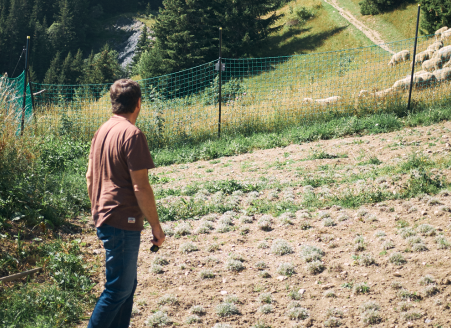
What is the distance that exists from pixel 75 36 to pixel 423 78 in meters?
85.0

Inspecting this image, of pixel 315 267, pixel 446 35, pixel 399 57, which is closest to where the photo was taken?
pixel 315 267

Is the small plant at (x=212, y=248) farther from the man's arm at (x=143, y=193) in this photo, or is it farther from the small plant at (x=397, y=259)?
the man's arm at (x=143, y=193)

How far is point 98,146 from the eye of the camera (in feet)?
9.79

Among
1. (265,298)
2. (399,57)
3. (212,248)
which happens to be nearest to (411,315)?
(265,298)

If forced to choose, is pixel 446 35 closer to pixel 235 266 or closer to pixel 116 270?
pixel 235 266

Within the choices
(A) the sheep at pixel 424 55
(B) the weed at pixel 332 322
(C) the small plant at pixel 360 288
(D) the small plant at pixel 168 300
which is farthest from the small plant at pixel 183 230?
(A) the sheep at pixel 424 55

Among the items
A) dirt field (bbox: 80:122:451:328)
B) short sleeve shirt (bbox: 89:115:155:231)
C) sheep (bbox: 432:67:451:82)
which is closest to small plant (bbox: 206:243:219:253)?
dirt field (bbox: 80:122:451:328)

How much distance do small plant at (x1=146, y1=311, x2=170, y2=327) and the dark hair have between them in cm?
186

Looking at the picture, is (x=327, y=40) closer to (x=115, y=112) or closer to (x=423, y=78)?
(x=423, y=78)

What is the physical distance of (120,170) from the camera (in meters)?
2.84

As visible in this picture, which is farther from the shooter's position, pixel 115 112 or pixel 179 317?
pixel 179 317

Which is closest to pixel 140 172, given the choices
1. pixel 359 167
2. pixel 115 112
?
pixel 115 112

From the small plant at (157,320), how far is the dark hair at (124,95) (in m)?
1.86

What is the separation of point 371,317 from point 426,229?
5.51 ft
